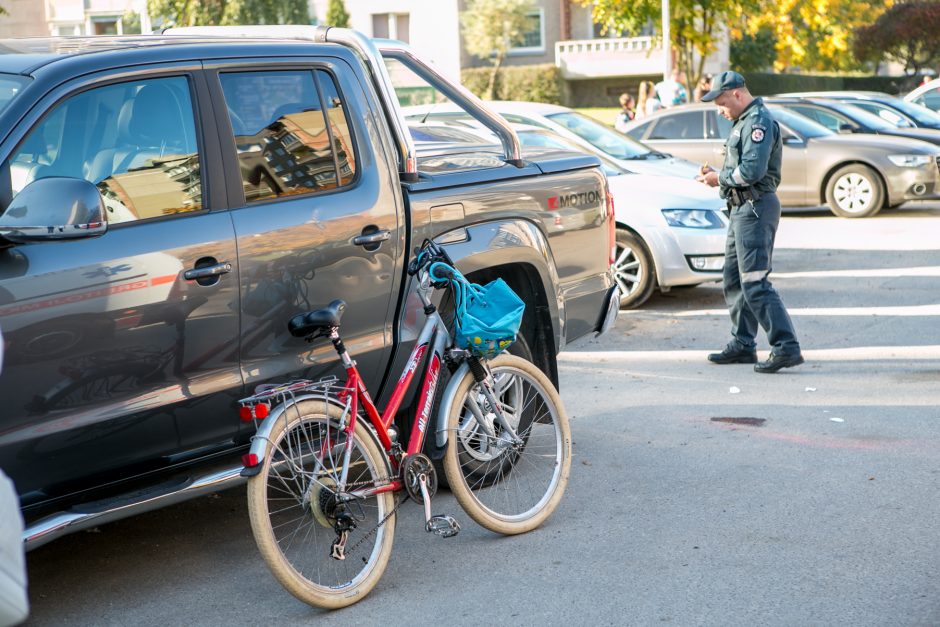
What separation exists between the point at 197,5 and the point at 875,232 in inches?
835

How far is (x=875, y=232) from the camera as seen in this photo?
1489 centimetres

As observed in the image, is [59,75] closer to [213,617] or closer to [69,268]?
[69,268]

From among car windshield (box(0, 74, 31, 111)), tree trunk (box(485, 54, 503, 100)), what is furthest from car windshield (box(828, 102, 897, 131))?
tree trunk (box(485, 54, 503, 100))

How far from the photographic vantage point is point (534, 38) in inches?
1911

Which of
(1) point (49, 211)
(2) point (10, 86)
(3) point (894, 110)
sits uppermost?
(2) point (10, 86)

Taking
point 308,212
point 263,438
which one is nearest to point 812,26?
point 308,212

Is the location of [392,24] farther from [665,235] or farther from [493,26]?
[665,235]

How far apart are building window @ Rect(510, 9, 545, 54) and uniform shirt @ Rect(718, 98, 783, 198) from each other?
40.6 meters

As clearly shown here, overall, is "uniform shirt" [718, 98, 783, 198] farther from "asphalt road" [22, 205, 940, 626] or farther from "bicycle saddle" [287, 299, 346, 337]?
"bicycle saddle" [287, 299, 346, 337]

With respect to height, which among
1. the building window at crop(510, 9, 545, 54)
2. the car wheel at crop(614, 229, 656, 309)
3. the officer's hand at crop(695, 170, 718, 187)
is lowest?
the car wheel at crop(614, 229, 656, 309)

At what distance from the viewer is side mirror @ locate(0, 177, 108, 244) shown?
3832 mm

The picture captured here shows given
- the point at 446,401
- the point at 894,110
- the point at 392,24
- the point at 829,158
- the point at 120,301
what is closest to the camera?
the point at 120,301

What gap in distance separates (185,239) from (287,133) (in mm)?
760

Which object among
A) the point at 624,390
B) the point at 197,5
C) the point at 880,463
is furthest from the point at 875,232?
the point at 197,5
